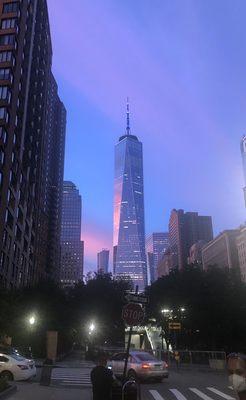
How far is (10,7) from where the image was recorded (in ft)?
323

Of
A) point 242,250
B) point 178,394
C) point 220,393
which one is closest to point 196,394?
point 178,394

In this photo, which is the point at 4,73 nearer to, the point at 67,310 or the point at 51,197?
the point at 67,310

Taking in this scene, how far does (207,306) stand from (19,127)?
5275cm

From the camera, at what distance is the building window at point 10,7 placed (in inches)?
3858

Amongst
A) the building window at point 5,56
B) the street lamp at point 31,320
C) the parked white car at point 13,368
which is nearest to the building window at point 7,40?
the building window at point 5,56

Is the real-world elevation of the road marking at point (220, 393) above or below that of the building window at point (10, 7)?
below

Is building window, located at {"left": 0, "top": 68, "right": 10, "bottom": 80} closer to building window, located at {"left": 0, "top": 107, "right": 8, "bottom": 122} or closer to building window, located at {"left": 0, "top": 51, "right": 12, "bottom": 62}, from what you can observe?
building window, located at {"left": 0, "top": 51, "right": 12, "bottom": 62}

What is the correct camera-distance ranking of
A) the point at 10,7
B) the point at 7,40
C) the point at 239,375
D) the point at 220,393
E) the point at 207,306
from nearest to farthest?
the point at 239,375
the point at 220,393
the point at 207,306
the point at 7,40
the point at 10,7

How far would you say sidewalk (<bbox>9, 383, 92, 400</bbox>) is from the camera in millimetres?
17325

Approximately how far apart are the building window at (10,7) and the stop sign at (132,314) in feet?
314

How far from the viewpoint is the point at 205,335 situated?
64938 mm

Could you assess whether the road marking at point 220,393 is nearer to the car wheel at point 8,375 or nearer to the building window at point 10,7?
the car wheel at point 8,375

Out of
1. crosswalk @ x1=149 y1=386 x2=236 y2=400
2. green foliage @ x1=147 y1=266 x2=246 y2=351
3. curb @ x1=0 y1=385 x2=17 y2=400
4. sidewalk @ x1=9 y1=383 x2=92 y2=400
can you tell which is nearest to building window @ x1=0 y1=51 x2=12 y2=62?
green foliage @ x1=147 y1=266 x2=246 y2=351

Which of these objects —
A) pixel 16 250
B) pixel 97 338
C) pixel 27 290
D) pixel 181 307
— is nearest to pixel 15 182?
pixel 16 250
